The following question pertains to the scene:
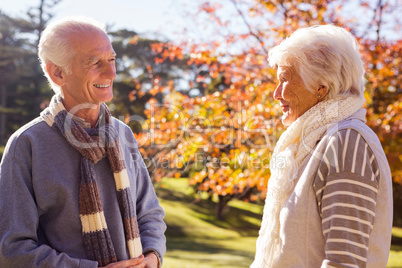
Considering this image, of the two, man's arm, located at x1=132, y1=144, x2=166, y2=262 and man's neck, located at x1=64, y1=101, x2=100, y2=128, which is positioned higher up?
man's neck, located at x1=64, y1=101, x2=100, y2=128

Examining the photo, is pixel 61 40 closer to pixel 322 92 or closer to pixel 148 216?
pixel 148 216

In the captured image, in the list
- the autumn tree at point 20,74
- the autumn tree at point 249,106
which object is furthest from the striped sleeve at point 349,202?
the autumn tree at point 20,74

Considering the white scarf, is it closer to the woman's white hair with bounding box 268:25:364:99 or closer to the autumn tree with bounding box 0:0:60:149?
the woman's white hair with bounding box 268:25:364:99

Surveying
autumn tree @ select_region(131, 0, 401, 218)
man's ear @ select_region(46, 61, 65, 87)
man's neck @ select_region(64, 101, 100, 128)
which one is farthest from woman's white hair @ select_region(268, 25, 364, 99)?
autumn tree @ select_region(131, 0, 401, 218)

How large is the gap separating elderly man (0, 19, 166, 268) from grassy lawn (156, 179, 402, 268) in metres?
6.83

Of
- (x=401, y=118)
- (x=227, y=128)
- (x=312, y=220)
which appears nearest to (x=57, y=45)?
(x=312, y=220)

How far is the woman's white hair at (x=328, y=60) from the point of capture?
176cm

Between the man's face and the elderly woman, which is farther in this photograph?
the man's face

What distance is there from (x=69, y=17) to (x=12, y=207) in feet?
2.95

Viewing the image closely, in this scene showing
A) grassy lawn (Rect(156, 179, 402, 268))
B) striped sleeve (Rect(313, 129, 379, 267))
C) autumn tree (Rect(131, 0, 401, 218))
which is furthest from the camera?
grassy lawn (Rect(156, 179, 402, 268))

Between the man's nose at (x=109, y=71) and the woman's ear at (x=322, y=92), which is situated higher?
the man's nose at (x=109, y=71)

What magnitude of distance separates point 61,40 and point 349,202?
1.40 m

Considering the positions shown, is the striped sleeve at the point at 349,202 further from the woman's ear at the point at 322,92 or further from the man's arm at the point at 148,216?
the man's arm at the point at 148,216

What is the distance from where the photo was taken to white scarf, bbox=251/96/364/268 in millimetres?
1746
